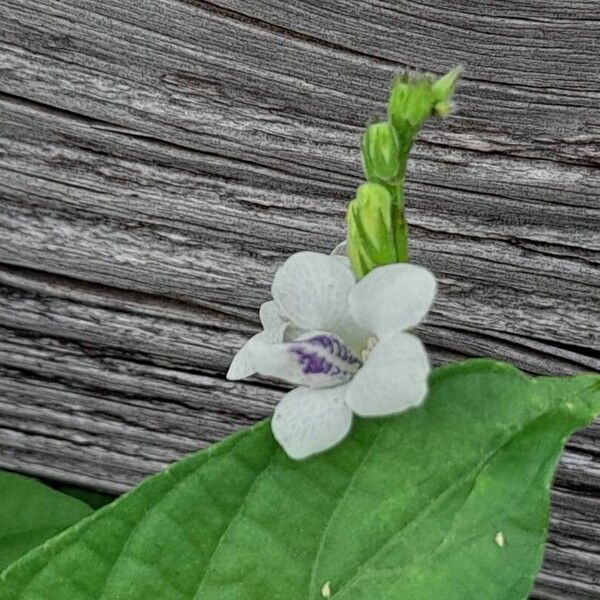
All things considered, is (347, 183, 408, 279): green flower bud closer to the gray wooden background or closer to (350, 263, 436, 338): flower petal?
(350, 263, 436, 338): flower petal

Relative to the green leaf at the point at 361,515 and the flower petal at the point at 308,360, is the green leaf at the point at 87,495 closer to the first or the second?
the green leaf at the point at 361,515

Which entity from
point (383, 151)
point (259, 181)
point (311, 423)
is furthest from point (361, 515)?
point (259, 181)

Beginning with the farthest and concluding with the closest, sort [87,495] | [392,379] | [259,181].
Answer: [87,495] < [259,181] < [392,379]

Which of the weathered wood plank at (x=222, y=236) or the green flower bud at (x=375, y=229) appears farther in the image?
the weathered wood plank at (x=222, y=236)

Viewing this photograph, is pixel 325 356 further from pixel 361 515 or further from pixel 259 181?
pixel 259 181

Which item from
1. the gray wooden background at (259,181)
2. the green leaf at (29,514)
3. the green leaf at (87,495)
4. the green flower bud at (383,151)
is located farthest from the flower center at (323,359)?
the green leaf at (87,495)
